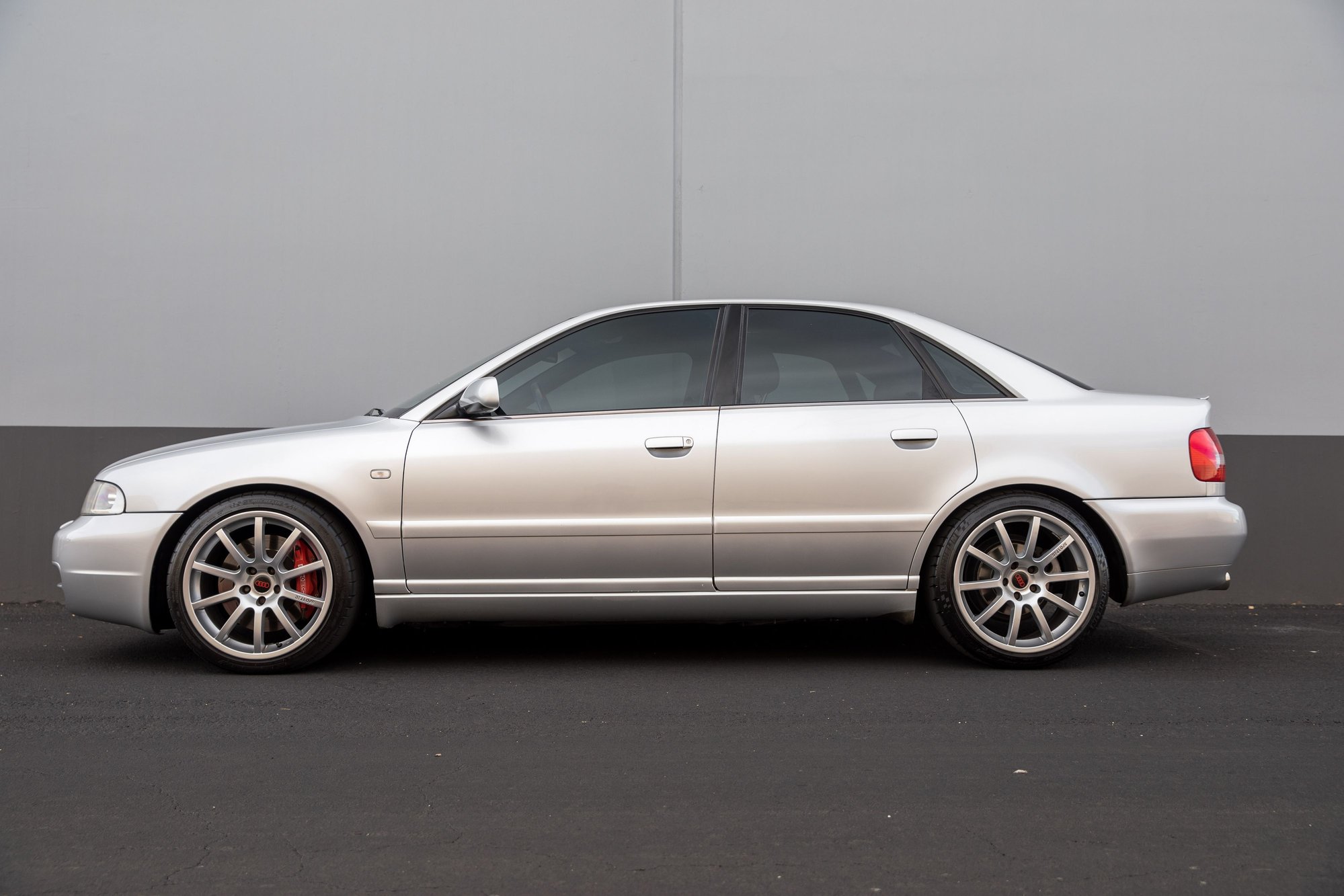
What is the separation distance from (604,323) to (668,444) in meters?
0.71

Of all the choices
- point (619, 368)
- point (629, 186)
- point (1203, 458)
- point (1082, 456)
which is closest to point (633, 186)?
point (629, 186)

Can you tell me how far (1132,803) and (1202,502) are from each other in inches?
83.5

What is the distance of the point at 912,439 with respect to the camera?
4.91m

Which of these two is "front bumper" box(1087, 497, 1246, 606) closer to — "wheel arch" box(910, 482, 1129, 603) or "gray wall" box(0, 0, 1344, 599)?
"wheel arch" box(910, 482, 1129, 603)

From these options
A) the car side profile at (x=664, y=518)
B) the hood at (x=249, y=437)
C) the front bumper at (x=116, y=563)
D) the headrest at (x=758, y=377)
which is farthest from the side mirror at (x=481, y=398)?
the front bumper at (x=116, y=563)

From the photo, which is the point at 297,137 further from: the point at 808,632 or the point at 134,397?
the point at 808,632

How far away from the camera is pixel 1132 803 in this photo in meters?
3.20

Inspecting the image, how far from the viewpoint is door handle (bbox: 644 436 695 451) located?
4.84 metres

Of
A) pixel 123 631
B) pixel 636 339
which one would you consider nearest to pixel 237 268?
pixel 123 631

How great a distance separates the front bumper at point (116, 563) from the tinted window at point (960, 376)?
10.9 feet

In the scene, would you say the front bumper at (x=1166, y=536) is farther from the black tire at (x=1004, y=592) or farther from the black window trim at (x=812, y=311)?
the black window trim at (x=812, y=311)

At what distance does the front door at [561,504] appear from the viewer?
481cm

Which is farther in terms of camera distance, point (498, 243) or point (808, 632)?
point (498, 243)

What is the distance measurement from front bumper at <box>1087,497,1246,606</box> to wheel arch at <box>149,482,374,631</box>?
10.3ft
